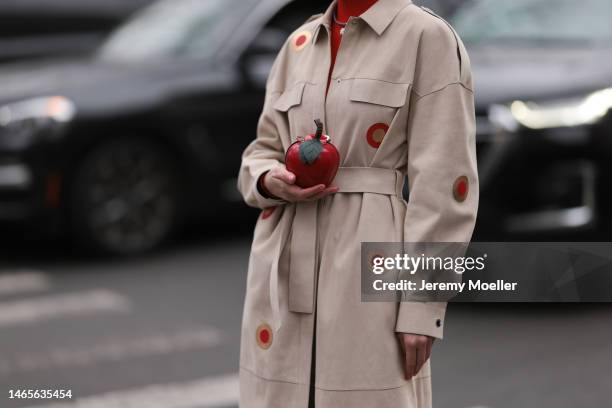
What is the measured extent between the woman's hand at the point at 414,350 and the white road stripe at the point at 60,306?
3.72 metres

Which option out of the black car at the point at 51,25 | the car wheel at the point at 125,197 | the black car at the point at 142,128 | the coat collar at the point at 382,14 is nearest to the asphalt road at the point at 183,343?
the car wheel at the point at 125,197

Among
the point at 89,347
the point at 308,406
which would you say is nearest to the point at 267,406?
the point at 308,406

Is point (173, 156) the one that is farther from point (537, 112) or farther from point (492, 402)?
point (492, 402)

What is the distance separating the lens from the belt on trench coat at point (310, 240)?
2459mm

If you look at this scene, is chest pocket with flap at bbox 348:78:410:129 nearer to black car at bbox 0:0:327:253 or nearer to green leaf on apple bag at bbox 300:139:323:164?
green leaf on apple bag at bbox 300:139:323:164

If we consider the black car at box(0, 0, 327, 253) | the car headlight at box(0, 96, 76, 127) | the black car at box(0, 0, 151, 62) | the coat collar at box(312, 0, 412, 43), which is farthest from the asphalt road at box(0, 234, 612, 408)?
the black car at box(0, 0, 151, 62)

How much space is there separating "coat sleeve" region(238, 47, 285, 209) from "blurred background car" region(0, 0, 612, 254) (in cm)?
296

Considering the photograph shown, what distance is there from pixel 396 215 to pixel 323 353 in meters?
0.35

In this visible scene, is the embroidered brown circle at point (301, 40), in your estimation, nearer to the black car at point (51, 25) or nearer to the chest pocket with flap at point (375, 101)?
the chest pocket with flap at point (375, 101)

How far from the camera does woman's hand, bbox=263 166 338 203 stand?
2.42m

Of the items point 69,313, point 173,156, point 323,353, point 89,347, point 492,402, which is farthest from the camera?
point 173,156

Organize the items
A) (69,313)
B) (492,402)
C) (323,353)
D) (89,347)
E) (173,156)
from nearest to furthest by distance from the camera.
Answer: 1. (323,353)
2. (492,402)
3. (89,347)
4. (69,313)
5. (173,156)

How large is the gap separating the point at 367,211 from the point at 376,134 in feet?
0.58

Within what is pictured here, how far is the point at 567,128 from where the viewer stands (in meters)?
5.61
